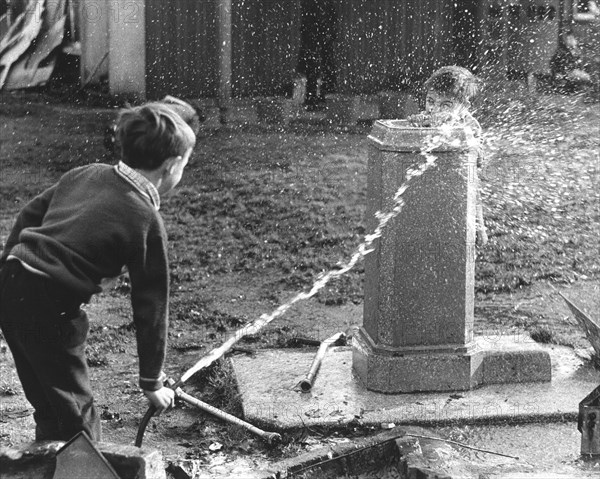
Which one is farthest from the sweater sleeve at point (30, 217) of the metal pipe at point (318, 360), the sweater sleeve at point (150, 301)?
the metal pipe at point (318, 360)

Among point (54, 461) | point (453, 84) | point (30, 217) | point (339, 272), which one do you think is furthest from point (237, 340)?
point (54, 461)

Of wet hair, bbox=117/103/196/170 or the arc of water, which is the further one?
the arc of water

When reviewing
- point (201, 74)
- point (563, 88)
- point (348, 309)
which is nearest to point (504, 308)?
point (348, 309)

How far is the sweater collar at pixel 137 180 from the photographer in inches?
142

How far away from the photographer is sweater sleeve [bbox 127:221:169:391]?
359cm

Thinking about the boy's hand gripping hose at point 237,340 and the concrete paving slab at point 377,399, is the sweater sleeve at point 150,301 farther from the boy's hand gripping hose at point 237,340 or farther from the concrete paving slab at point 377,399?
the concrete paving slab at point 377,399

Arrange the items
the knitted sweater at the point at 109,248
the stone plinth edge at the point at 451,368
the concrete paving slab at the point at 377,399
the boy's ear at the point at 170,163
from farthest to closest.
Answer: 1. the stone plinth edge at the point at 451,368
2. the concrete paving slab at the point at 377,399
3. the boy's ear at the point at 170,163
4. the knitted sweater at the point at 109,248

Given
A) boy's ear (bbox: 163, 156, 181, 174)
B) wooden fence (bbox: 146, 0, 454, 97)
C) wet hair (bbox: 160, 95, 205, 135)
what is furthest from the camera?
wooden fence (bbox: 146, 0, 454, 97)

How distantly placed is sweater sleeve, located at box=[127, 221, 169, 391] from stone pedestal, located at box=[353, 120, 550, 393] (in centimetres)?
184

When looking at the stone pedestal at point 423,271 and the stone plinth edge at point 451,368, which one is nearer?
the stone pedestal at point 423,271

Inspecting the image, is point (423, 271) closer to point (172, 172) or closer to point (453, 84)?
point (453, 84)

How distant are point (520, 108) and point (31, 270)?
512 inches

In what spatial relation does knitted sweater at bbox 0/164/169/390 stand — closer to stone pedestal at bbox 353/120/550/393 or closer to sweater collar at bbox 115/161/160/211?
sweater collar at bbox 115/161/160/211

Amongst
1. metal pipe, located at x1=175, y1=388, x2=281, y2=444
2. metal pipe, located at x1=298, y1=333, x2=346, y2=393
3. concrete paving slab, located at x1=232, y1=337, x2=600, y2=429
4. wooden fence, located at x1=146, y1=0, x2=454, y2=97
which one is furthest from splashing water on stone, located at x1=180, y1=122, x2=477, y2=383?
wooden fence, located at x1=146, y1=0, x2=454, y2=97
